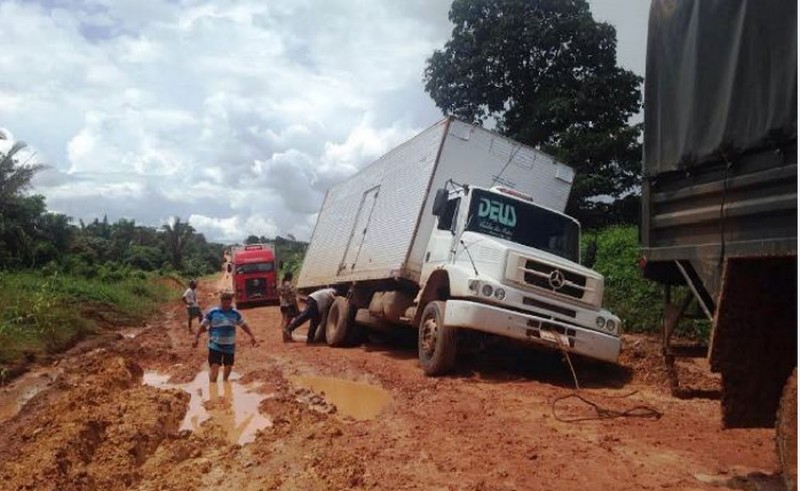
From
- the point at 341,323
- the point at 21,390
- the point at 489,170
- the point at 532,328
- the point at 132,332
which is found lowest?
the point at 21,390

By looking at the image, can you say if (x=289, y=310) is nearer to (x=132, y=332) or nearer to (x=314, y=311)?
(x=314, y=311)

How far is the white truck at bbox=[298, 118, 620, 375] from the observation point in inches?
307

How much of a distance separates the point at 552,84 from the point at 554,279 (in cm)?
1263

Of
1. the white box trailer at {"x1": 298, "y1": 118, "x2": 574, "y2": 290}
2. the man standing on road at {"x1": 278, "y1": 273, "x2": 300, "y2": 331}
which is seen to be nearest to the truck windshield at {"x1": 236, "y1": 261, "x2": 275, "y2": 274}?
the man standing on road at {"x1": 278, "y1": 273, "x2": 300, "y2": 331}

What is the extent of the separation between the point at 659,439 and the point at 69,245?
27.1 metres

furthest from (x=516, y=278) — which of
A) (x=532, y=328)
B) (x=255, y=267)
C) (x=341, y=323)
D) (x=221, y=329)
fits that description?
(x=255, y=267)

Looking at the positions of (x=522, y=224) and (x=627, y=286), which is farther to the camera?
(x=627, y=286)

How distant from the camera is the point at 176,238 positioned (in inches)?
2094

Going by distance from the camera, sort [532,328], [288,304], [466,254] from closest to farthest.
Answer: [532,328]
[466,254]
[288,304]

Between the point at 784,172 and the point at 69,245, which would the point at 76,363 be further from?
the point at 69,245

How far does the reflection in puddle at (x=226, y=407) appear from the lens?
243 inches

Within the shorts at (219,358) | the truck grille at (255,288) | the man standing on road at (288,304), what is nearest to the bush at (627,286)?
the man standing on road at (288,304)

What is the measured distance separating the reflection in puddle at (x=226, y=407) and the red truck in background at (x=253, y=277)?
54.2 ft

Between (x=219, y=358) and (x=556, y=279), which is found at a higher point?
(x=556, y=279)
